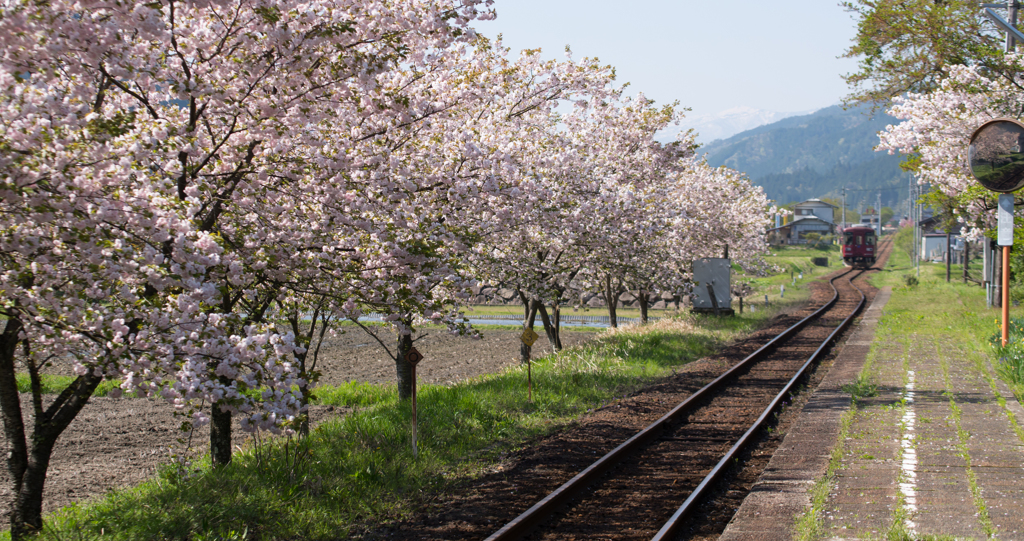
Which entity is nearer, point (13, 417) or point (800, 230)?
point (13, 417)

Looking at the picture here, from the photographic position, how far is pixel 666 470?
8.95m

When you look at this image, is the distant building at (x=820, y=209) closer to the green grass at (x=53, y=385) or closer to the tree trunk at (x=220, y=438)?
the green grass at (x=53, y=385)

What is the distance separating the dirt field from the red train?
54952 mm

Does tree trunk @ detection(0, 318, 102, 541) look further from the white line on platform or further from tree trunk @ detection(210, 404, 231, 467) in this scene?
the white line on platform

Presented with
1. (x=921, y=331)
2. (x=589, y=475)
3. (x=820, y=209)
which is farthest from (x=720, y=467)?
(x=820, y=209)

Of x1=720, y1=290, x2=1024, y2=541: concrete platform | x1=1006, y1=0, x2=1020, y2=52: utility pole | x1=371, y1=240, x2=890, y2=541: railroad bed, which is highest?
x1=1006, y1=0, x2=1020, y2=52: utility pole

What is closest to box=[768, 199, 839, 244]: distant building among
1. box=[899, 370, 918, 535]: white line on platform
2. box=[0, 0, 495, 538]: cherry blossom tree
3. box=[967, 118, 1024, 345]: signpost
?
box=[967, 118, 1024, 345]: signpost

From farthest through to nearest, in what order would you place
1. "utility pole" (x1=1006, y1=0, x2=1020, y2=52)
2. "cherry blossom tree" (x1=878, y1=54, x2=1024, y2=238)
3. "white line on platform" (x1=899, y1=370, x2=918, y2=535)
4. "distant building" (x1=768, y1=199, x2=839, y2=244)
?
"distant building" (x1=768, y1=199, x2=839, y2=244)
"utility pole" (x1=1006, y1=0, x2=1020, y2=52)
"cherry blossom tree" (x1=878, y1=54, x2=1024, y2=238)
"white line on platform" (x1=899, y1=370, x2=918, y2=535)

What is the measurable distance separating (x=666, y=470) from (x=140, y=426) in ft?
36.5

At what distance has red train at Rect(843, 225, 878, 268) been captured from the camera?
235 feet

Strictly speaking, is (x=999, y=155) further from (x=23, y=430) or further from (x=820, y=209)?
(x=820, y=209)

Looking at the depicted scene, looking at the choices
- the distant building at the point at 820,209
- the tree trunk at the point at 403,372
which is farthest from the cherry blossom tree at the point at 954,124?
the distant building at the point at 820,209

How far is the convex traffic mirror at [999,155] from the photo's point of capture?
1177cm

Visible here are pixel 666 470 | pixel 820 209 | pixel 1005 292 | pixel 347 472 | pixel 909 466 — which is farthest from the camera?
pixel 820 209
